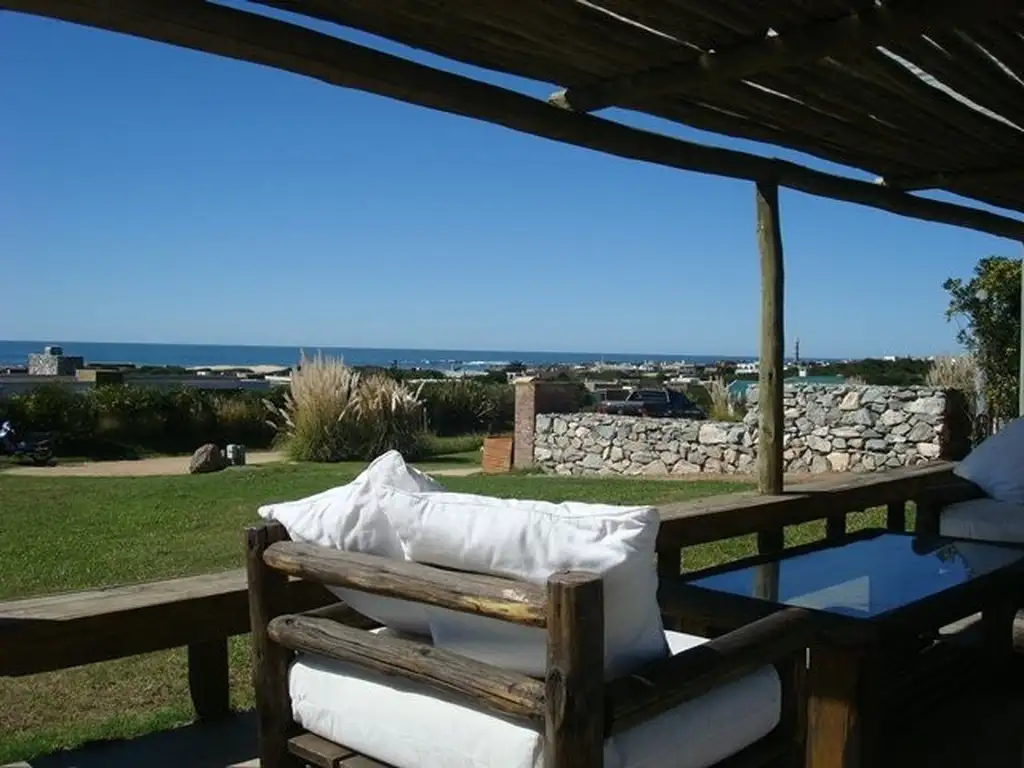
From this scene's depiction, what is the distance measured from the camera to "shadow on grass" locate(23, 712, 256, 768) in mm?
2748

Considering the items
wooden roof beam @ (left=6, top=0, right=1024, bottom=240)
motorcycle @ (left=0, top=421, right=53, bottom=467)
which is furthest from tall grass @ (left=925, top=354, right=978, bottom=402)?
motorcycle @ (left=0, top=421, right=53, bottom=467)

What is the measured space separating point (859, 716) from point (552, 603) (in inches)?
36.1

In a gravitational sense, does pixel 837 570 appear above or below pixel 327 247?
below

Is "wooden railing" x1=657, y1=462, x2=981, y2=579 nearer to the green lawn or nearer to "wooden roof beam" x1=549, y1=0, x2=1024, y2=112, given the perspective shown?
the green lawn

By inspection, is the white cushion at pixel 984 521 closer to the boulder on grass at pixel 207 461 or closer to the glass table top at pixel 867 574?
the glass table top at pixel 867 574

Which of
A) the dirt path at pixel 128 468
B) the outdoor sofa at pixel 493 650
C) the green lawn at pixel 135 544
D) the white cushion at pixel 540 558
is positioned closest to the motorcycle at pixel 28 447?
the dirt path at pixel 128 468

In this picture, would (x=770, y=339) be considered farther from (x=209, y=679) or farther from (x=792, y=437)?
(x=792, y=437)

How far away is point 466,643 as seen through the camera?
74.9 inches

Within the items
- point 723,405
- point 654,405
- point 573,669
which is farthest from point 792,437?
point 573,669

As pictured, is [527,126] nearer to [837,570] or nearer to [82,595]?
[837,570]

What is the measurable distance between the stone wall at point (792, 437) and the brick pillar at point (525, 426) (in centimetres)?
12

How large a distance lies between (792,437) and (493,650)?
31.5 ft

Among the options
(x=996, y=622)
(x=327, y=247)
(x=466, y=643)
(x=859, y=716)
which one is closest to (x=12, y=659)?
(x=466, y=643)

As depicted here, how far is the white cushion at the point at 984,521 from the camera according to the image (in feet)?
13.3
